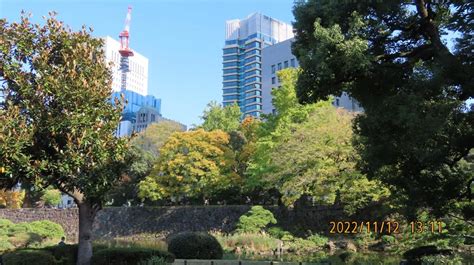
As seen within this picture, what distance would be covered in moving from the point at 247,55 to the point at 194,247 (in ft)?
317

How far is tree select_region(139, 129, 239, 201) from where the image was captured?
3055 cm

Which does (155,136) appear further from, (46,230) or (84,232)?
(84,232)

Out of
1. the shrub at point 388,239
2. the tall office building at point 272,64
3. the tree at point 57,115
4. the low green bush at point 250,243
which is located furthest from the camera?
the tall office building at point 272,64

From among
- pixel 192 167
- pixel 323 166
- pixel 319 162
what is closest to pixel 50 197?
pixel 192 167

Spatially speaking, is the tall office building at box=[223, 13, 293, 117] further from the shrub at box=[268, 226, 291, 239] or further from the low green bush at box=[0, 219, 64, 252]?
the shrub at box=[268, 226, 291, 239]

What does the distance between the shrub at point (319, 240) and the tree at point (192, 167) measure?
7.21 metres

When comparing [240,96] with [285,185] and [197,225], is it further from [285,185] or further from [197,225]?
[285,185]

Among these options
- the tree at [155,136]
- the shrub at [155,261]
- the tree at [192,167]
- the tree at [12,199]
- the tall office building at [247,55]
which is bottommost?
the shrub at [155,261]

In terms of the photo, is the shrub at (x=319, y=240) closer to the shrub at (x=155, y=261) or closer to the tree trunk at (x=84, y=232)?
the shrub at (x=155, y=261)

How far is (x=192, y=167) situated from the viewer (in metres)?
30.7

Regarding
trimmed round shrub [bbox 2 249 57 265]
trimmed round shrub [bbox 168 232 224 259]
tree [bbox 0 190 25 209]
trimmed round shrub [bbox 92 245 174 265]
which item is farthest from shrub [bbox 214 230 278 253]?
tree [bbox 0 190 25 209]

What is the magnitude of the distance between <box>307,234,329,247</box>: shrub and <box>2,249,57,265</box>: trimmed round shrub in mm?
17200

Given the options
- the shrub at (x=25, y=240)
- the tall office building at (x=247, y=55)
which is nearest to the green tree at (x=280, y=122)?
the shrub at (x=25, y=240)

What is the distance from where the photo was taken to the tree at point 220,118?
41.9 metres
